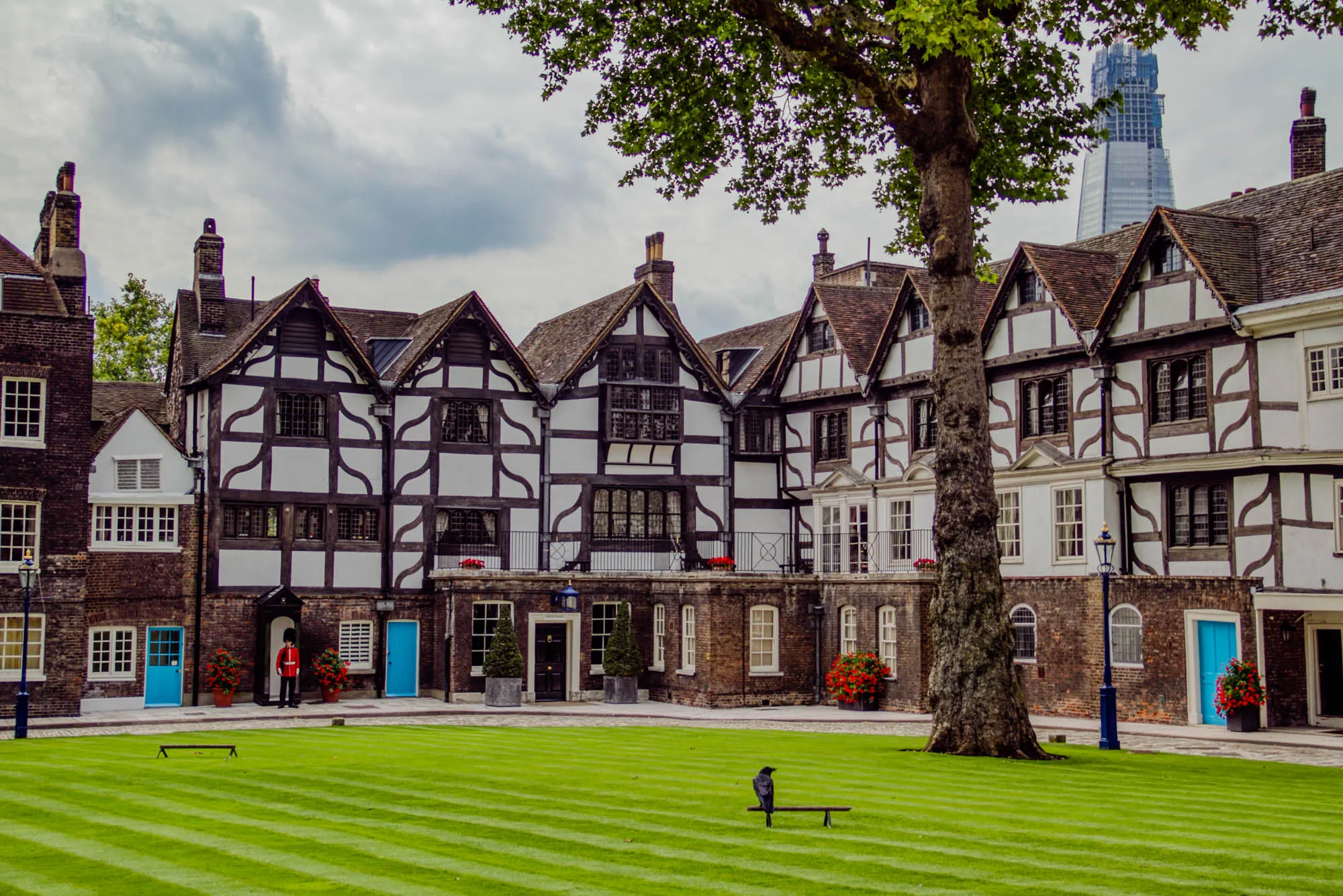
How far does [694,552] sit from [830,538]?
4045mm

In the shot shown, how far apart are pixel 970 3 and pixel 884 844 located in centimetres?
1121

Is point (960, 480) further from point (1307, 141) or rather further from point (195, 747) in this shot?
point (1307, 141)

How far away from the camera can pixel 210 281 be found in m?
40.6

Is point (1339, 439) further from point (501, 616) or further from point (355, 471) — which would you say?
point (355, 471)

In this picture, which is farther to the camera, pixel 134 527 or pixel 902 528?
pixel 902 528

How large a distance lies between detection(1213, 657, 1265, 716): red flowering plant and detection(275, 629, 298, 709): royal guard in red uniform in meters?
21.0

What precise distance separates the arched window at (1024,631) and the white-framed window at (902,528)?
445 centimetres

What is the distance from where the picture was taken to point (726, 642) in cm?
3578

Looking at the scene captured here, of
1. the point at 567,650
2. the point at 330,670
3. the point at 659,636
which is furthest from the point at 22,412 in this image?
the point at 659,636

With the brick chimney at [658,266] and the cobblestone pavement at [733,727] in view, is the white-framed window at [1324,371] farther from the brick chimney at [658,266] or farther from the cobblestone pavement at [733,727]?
the brick chimney at [658,266]

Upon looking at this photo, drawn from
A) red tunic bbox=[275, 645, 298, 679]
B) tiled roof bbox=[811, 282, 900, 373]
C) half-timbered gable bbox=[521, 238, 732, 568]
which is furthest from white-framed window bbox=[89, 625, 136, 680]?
tiled roof bbox=[811, 282, 900, 373]

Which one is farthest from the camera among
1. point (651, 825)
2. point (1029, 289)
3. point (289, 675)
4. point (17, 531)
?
point (289, 675)

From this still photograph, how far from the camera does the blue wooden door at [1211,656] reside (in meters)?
28.5

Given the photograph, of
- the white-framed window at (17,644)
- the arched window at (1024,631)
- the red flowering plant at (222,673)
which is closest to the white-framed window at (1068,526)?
the arched window at (1024,631)
